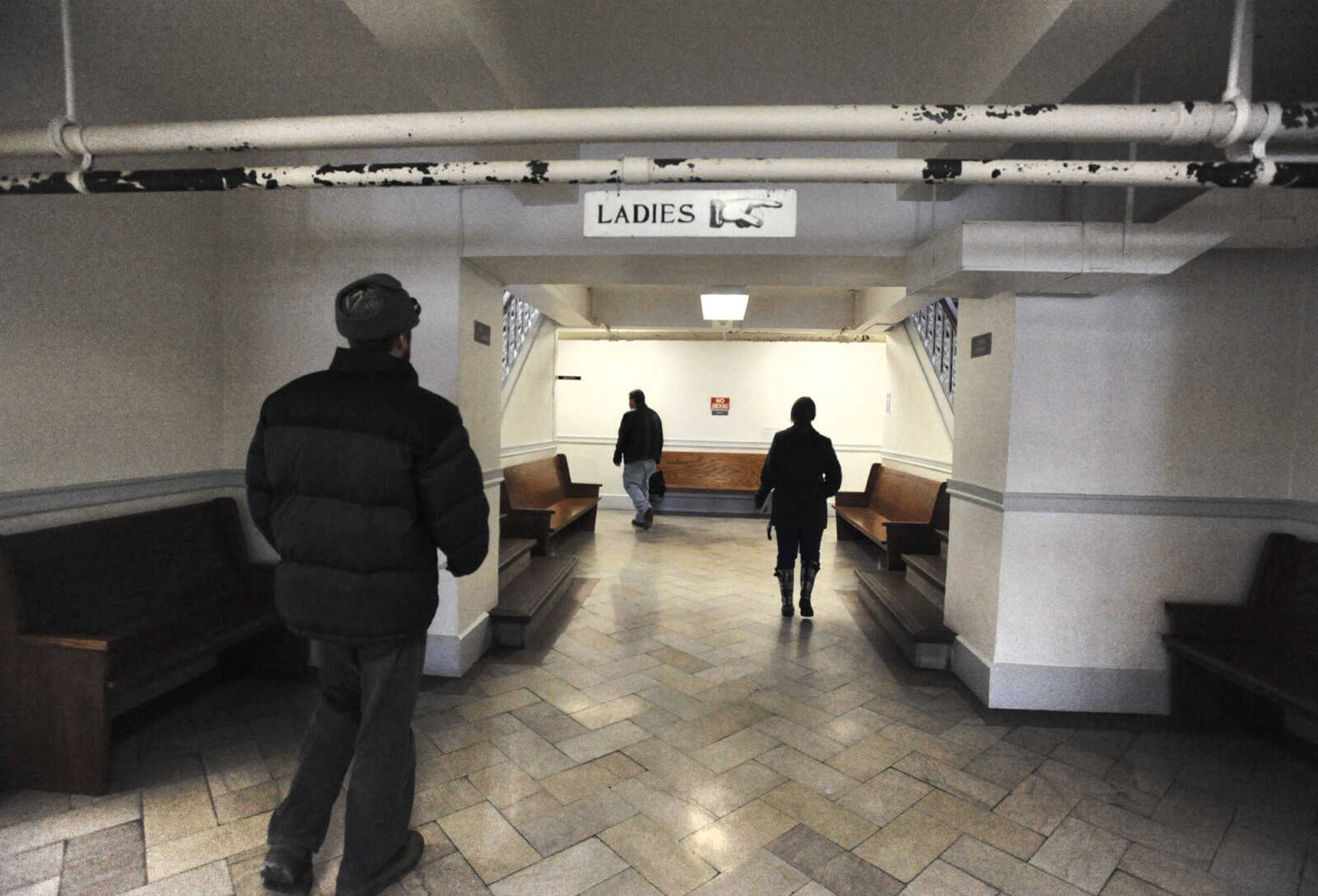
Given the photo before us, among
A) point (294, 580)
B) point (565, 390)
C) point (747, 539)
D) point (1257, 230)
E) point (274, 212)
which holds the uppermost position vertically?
point (274, 212)

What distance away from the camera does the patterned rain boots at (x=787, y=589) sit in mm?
4867

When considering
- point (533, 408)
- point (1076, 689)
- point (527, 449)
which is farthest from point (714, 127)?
point (533, 408)

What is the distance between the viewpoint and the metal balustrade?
7078mm

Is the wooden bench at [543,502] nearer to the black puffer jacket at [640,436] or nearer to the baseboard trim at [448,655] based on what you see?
the black puffer jacket at [640,436]

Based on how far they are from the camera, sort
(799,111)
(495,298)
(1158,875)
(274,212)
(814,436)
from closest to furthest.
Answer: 1. (799,111)
2. (1158,875)
3. (274,212)
4. (495,298)
5. (814,436)

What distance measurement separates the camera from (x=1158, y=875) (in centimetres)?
216

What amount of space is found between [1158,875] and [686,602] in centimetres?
337

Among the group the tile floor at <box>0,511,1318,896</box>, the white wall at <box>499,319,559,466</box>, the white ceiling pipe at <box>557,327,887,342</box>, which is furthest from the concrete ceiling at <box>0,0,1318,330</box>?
the white ceiling pipe at <box>557,327,887,342</box>

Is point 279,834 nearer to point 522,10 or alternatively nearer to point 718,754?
point 718,754

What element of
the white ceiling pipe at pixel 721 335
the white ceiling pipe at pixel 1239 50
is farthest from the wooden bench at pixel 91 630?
the white ceiling pipe at pixel 721 335

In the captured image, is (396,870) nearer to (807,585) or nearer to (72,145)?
(72,145)

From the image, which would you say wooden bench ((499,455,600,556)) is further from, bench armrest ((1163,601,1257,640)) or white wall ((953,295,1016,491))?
bench armrest ((1163,601,1257,640))

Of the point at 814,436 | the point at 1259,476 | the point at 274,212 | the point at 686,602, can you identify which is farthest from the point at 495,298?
the point at 1259,476

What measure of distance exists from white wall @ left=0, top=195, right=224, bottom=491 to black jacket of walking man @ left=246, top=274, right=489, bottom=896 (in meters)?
1.76
